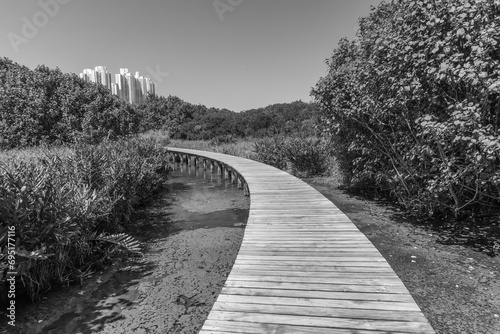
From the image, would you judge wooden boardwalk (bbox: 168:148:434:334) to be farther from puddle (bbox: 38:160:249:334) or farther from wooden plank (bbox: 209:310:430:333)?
puddle (bbox: 38:160:249:334)

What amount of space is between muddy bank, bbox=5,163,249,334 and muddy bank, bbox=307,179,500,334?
2.81 meters

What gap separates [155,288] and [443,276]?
427 cm

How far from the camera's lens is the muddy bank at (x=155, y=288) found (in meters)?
3.57

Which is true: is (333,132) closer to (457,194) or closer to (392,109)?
(392,109)

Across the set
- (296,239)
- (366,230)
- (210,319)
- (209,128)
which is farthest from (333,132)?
(209,128)

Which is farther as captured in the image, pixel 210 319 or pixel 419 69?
pixel 419 69

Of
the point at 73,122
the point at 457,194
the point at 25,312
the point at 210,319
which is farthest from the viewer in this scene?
the point at 73,122

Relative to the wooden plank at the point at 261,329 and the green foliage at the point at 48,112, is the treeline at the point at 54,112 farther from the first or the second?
the wooden plank at the point at 261,329

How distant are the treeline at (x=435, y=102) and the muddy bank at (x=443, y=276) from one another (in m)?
0.96

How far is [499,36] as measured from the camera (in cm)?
412

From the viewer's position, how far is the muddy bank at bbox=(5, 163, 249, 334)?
11.7 feet

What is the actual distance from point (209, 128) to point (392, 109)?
37.0m

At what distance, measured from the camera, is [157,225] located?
303 inches

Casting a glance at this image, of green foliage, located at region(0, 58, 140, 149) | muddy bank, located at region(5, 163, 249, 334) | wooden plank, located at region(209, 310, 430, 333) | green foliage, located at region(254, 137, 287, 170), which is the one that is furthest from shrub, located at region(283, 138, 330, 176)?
wooden plank, located at region(209, 310, 430, 333)
